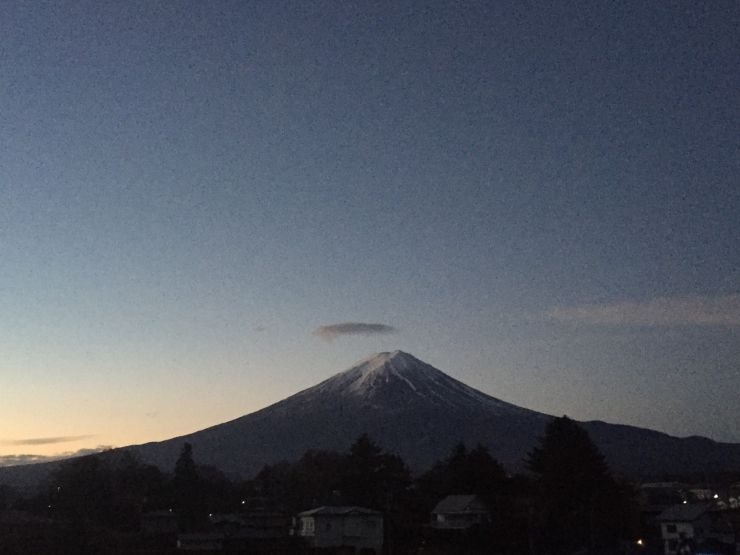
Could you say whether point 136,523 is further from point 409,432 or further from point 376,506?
point 409,432

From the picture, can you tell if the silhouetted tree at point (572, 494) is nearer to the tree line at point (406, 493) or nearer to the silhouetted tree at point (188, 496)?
the tree line at point (406, 493)

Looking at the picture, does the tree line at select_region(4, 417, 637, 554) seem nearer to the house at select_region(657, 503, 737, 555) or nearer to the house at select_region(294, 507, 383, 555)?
the house at select_region(294, 507, 383, 555)

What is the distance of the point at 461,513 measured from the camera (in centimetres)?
5272

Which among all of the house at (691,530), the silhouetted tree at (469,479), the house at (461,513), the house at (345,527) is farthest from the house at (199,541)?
the house at (691,530)

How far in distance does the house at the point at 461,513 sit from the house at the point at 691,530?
10.3 meters

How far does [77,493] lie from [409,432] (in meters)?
127

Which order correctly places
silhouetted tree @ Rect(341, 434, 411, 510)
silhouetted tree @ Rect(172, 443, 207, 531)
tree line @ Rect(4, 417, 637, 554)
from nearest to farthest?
1. tree line @ Rect(4, 417, 637, 554)
2. silhouetted tree @ Rect(341, 434, 411, 510)
3. silhouetted tree @ Rect(172, 443, 207, 531)

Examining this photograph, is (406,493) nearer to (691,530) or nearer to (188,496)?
(188,496)

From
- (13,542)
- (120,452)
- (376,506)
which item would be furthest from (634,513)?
(120,452)

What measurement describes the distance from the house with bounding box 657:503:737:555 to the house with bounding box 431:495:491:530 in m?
10.3

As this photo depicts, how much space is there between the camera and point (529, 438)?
631ft

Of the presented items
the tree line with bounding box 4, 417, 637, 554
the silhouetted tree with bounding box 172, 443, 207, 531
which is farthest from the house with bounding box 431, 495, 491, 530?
the silhouetted tree with bounding box 172, 443, 207, 531

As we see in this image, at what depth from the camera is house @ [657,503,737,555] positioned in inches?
1897

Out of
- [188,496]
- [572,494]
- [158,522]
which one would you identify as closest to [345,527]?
[572,494]
